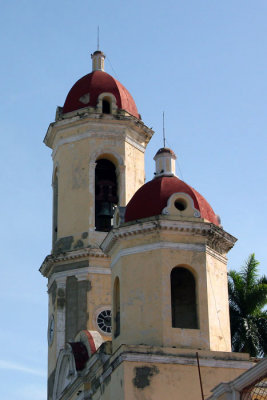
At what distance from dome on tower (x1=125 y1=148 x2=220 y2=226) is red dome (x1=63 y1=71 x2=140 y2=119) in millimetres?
6837

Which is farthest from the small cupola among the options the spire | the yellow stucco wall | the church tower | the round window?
the spire

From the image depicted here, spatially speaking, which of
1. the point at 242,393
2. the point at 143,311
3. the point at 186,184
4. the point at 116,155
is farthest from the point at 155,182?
the point at 242,393

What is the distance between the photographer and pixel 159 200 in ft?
78.0

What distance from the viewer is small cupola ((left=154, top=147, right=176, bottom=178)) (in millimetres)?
25078

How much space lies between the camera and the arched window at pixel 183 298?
23672mm

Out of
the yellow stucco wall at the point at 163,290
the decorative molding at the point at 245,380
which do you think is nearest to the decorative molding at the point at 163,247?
the yellow stucco wall at the point at 163,290

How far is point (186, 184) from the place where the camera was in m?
24.4

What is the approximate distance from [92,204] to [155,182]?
17.2 ft

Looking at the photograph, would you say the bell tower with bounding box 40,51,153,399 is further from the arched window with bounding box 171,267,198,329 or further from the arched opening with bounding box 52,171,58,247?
the arched window with bounding box 171,267,198,329

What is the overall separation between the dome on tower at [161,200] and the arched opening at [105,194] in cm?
508

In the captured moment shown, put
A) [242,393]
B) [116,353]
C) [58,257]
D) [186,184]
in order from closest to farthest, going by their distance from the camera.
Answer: [242,393] → [116,353] → [186,184] → [58,257]

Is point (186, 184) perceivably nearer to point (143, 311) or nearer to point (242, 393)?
point (143, 311)

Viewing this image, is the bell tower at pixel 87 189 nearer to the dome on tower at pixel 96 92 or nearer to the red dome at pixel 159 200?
the dome on tower at pixel 96 92

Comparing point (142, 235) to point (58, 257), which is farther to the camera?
point (58, 257)
